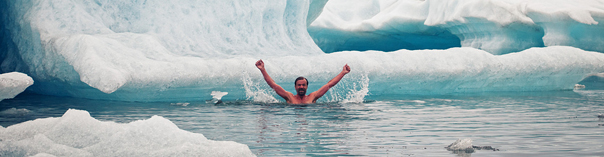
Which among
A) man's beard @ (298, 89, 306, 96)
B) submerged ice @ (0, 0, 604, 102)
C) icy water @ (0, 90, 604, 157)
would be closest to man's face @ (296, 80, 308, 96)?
man's beard @ (298, 89, 306, 96)

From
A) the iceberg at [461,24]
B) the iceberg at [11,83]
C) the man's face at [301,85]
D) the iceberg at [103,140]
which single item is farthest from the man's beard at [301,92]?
the iceberg at [461,24]

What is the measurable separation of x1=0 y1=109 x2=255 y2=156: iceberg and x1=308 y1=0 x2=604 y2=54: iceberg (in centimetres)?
999

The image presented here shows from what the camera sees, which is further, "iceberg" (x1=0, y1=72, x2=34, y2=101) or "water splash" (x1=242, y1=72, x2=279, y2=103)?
"water splash" (x1=242, y1=72, x2=279, y2=103)

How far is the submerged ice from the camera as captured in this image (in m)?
7.24

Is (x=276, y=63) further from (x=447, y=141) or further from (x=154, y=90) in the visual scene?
(x=447, y=141)

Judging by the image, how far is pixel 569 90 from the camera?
10.6m

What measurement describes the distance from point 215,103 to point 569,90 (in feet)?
22.3

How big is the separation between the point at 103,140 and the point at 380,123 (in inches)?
99.8

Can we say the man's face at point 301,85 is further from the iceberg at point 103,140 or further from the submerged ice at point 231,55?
the iceberg at point 103,140

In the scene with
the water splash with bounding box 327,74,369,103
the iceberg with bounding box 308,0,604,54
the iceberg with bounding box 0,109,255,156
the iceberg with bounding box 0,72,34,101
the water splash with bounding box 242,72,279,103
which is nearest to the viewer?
the iceberg with bounding box 0,109,255,156

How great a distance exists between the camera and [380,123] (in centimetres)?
501

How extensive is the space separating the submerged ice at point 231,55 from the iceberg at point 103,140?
8.85 feet

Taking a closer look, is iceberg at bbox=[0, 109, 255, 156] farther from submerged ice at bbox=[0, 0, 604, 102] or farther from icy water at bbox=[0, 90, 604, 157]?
submerged ice at bbox=[0, 0, 604, 102]

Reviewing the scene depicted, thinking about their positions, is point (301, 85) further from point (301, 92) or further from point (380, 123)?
point (380, 123)
